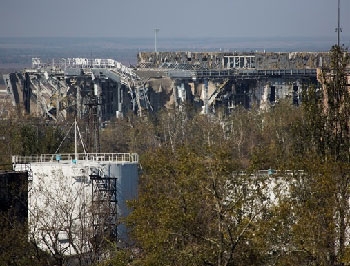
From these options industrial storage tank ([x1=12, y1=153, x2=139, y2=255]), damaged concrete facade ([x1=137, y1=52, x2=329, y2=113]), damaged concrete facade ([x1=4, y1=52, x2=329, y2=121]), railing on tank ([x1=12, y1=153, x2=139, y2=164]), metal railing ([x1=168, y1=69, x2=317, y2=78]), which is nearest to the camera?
industrial storage tank ([x1=12, y1=153, x2=139, y2=255])

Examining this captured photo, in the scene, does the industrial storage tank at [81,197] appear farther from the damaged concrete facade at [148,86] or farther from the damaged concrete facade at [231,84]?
the damaged concrete facade at [231,84]

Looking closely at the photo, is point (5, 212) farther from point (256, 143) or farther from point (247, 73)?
point (247, 73)

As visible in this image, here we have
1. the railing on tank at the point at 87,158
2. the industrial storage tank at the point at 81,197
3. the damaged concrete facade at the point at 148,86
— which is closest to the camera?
the industrial storage tank at the point at 81,197

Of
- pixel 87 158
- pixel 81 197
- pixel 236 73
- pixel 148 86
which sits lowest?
pixel 148 86

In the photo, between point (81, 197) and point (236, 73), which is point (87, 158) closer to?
point (81, 197)

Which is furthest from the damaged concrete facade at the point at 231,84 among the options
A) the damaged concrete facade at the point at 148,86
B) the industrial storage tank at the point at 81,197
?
the industrial storage tank at the point at 81,197

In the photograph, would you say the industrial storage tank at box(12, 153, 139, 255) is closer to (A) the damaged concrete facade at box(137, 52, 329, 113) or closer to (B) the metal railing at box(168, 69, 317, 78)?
(A) the damaged concrete facade at box(137, 52, 329, 113)

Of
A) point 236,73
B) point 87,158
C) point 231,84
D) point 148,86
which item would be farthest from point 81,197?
point 148,86

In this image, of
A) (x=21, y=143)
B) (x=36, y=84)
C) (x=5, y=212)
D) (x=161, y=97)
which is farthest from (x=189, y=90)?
(x=5, y=212)

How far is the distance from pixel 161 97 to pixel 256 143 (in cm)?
3330

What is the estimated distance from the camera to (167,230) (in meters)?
35.6

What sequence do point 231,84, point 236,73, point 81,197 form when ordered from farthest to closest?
point 231,84, point 236,73, point 81,197

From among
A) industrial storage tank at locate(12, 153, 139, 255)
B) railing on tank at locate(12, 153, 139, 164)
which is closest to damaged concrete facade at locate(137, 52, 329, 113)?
railing on tank at locate(12, 153, 139, 164)

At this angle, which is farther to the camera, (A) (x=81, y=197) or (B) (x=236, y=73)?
(B) (x=236, y=73)
